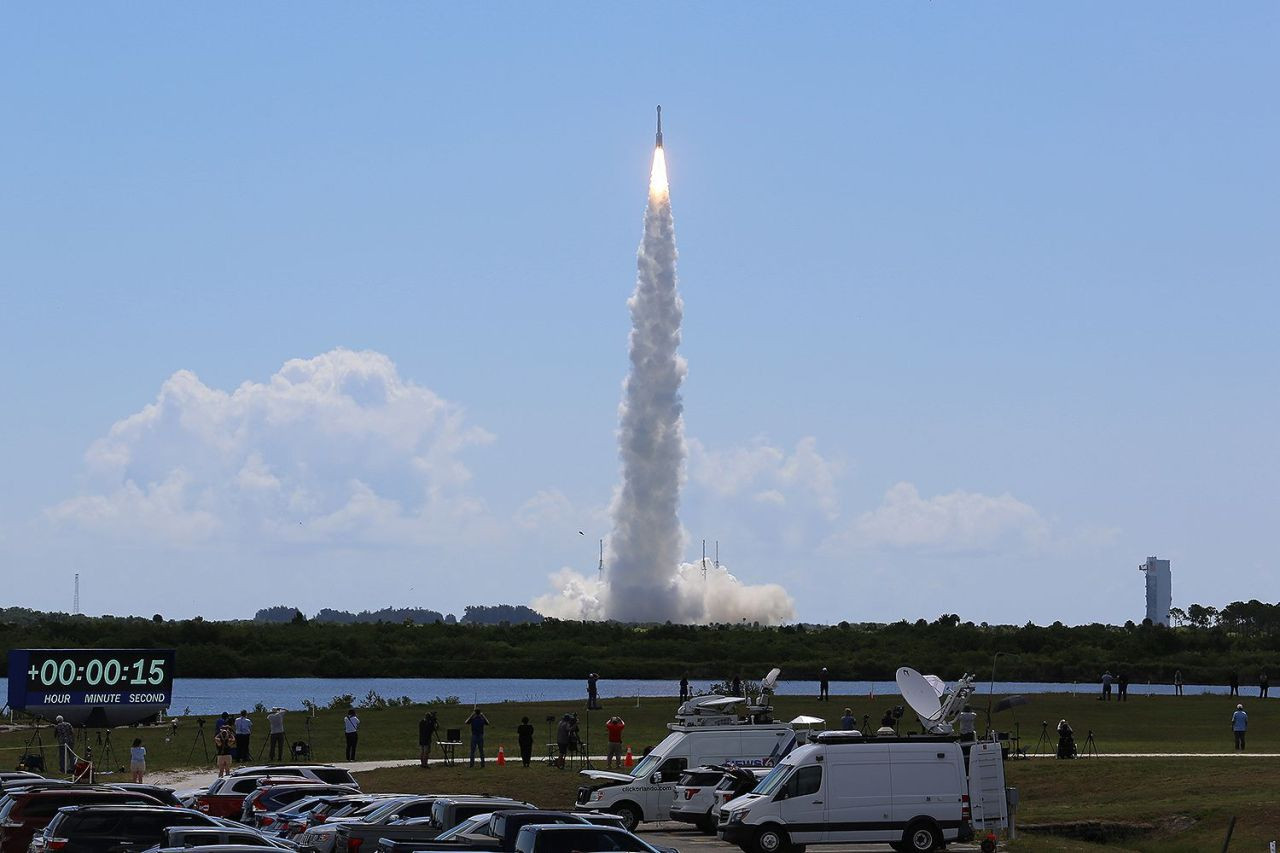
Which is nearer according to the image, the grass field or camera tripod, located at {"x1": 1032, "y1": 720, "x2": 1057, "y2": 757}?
the grass field

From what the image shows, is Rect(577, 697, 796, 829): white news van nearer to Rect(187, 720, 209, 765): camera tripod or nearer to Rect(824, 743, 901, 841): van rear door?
Rect(824, 743, 901, 841): van rear door

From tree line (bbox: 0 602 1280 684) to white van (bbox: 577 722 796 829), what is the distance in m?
88.1

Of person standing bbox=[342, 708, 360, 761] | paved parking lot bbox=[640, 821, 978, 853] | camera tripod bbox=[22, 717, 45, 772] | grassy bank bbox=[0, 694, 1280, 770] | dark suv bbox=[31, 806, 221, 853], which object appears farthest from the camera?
grassy bank bbox=[0, 694, 1280, 770]

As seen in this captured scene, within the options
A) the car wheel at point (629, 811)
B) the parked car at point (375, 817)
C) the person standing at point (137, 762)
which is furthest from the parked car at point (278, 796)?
the person standing at point (137, 762)

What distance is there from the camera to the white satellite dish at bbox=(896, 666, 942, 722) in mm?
41469

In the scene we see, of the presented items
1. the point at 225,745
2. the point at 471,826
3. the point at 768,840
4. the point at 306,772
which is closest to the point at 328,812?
the point at 306,772

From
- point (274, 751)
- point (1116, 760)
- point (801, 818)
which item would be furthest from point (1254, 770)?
point (274, 751)

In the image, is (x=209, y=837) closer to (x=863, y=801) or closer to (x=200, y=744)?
(x=863, y=801)

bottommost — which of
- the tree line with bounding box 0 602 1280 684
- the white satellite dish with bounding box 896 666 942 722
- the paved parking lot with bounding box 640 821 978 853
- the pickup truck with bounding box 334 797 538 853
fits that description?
the paved parking lot with bounding box 640 821 978 853

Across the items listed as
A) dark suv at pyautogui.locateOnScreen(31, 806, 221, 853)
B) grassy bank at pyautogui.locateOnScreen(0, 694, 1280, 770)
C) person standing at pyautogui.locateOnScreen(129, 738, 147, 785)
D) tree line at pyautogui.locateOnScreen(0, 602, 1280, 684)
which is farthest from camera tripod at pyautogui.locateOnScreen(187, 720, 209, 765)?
tree line at pyautogui.locateOnScreen(0, 602, 1280, 684)

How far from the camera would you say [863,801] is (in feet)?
118

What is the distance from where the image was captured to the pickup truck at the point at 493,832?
27.3 metres

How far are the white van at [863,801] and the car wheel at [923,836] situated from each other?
0.02 meters

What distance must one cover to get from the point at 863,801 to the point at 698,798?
5.56 m
